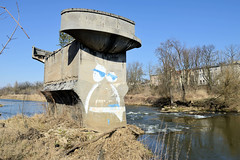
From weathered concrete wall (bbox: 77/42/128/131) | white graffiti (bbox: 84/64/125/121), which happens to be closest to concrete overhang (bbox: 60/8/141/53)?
weathered concrete wall (bbox: 77/42/128/131)

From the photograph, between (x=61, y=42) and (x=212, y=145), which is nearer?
(x=212, y=145)

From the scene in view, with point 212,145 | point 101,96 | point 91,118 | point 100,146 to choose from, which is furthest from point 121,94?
point 212,145

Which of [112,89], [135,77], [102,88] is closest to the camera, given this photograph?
[102,88]

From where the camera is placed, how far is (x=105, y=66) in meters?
6.60

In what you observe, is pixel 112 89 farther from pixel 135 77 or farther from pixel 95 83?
pixel 135 77

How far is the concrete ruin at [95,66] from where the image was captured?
551 cm

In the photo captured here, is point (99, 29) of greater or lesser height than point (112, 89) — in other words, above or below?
above

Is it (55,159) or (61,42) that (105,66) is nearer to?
(55,159)

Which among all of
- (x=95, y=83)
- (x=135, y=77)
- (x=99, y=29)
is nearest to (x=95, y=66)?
(x=95, y=83)

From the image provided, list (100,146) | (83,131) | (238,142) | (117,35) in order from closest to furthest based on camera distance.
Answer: (100,146)
(83,131)
(117,35)
(238,142)

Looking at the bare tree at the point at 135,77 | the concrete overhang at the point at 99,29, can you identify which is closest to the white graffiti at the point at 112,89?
the concrete overhang at the point at 99,29

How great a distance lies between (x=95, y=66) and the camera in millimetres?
6336

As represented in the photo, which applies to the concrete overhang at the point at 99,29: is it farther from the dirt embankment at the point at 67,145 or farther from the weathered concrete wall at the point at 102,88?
the dirt embankment at the point at 67,145

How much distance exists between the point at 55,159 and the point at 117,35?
4160 millimetres
